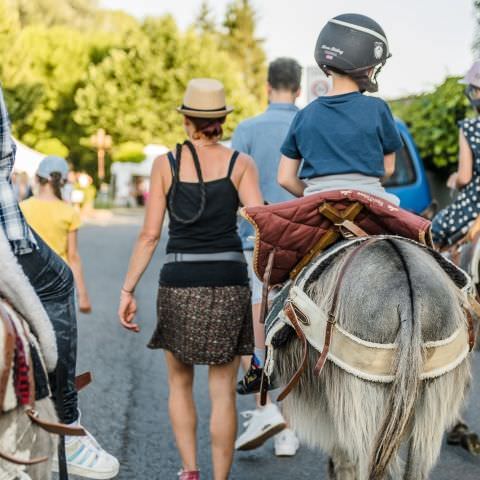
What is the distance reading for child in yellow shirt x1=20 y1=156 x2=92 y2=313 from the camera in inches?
241

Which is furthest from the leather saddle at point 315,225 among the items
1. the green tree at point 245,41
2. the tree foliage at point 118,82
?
the green tree at point 245,41

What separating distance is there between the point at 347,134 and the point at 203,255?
105 cm

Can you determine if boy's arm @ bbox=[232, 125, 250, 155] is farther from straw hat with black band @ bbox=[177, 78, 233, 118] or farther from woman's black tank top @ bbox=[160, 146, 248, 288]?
woman's black tank top @ bbox=[160, 146, 248, 288]

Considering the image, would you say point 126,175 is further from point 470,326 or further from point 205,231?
point 470,326

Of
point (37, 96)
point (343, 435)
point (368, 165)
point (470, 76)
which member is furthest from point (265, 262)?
point (37, 96)

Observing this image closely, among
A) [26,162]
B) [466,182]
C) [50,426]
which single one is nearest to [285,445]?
[466,182]

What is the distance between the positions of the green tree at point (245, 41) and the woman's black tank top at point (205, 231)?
3175 inches

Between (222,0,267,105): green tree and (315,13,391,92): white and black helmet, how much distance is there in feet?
266

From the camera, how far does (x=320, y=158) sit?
3.99 m

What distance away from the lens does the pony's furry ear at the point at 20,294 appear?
2.74 metres

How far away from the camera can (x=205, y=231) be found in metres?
4.58

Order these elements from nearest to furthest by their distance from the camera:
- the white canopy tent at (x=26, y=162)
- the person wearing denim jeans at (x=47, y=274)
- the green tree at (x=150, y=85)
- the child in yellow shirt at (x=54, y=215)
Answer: the person wearing denim jeans at (x=47, y=274)
the child in yellow shirt at (x=54, y=215)
the white canopy tent at (x=26, y=162)
the green tree at (x=150, y=85)

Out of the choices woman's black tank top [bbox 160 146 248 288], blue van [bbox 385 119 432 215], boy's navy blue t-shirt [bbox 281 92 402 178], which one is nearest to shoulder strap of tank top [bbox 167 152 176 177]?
woman's black tank top [bbox 160 146 248 288]

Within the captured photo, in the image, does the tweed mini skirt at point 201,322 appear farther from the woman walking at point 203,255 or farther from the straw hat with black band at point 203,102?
the straw hat with black band at point 203,102
